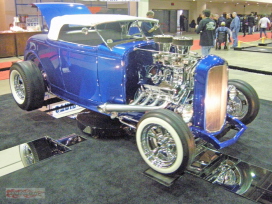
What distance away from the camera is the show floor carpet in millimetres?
2396

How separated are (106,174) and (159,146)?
587 millimetres

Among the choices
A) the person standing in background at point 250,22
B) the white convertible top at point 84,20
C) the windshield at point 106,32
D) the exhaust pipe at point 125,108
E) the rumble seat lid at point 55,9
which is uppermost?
the person standing in background at point 250,22

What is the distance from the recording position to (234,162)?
293cm

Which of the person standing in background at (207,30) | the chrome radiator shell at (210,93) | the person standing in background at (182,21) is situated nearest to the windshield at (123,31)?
the chrome radiator shell at (210,93)

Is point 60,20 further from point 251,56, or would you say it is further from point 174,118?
point 251,56

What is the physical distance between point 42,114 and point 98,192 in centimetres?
224

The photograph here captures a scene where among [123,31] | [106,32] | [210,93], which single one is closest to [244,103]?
[210,93]

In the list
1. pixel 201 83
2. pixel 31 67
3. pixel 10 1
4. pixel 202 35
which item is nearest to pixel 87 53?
pixel 31 67

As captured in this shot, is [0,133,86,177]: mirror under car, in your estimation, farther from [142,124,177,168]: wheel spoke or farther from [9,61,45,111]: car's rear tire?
[142,124,177,168]: wheel spoke

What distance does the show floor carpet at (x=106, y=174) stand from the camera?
94.3 inches

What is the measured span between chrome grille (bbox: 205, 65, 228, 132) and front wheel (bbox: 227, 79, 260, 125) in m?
0.43

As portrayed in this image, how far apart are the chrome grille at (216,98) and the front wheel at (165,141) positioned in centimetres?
45

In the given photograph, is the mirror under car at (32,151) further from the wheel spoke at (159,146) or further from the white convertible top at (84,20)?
the white convertible top at (84,20)

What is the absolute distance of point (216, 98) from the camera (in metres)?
2.87
